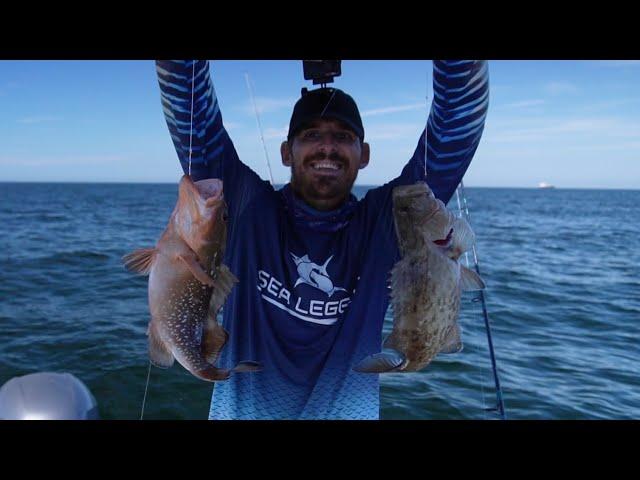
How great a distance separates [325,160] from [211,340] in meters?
1.09

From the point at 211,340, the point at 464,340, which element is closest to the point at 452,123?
the point at 211,340

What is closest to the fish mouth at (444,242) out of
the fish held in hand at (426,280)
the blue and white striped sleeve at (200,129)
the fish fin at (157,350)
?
the fish held in hand at (426,280)

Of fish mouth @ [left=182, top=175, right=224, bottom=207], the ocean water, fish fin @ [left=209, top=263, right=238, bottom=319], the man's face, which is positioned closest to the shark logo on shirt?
the man's face

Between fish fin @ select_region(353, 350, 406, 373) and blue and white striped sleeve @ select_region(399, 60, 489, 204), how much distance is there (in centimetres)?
110

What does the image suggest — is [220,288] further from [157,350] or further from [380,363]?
[380,363]

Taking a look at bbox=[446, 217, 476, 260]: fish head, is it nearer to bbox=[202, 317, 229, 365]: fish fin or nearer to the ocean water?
bbox=[202, 317, 229, 365]: fish fin

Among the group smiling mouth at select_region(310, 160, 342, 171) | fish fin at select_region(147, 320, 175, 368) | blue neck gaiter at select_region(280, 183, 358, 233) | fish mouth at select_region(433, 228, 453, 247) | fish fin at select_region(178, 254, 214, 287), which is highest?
smiling mouth at select_region(310, 160, 342, 171)

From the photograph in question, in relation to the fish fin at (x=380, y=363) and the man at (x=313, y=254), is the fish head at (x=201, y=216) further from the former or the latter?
the fish fin at (x=380, y=363)

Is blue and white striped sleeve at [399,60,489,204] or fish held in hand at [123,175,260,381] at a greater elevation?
blue and white striped sleeve at [399,60,489,204]

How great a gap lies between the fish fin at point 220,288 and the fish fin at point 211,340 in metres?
0.05

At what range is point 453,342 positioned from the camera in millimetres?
2473

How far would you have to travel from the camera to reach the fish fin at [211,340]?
2.37 metres

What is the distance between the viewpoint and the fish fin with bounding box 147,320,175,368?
2.36m
